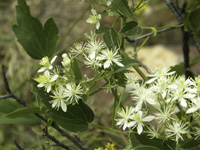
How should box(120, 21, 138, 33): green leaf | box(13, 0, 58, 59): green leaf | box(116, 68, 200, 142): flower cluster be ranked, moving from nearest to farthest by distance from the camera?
box(116, 68, 200, 142): flower cluster → box(120, 21, 138, 33): green leaf → box(13, 0, 58, 59): green leaf

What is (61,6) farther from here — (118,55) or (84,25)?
(118,55)

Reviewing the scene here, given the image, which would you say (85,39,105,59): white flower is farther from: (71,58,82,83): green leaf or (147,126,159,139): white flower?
(147,126,159,139): white flower

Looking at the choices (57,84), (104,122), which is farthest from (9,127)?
(57,84)

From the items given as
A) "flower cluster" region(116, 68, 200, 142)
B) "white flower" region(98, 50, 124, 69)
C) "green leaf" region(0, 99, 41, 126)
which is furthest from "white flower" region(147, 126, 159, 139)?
"green leaf" region(0, 99, 41, 126)

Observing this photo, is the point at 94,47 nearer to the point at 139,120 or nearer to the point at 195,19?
the point at 139,120

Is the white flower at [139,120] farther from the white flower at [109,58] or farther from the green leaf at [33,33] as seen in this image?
the green leaf at [33,33]

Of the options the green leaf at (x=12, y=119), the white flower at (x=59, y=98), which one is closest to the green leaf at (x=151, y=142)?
the white flower at (x=59, y=98)
